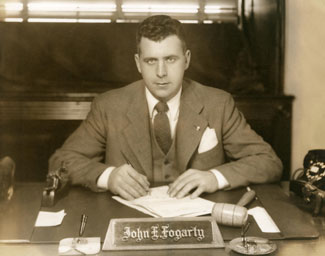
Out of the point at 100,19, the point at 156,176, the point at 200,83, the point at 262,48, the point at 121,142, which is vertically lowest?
the point at 156,176

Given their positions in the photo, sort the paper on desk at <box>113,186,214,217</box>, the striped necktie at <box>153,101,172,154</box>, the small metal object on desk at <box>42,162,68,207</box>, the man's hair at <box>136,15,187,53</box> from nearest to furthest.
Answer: the paper on desk at <box>113,186,214,217</box> → the small metal object on desk at <box>42,162,68,207</box> → the man's hair at <box>136,15,187,53</box> → the striped necktie at <box>153,101,172,154</box>

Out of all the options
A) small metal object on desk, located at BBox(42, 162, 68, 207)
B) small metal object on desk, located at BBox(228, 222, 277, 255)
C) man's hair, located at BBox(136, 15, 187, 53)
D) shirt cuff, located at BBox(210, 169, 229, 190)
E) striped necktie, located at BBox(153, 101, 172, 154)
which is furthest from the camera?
striped necktie, located at BBox(153, 101, 172, 154)

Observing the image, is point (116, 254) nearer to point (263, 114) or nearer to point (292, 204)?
point (292, 204)

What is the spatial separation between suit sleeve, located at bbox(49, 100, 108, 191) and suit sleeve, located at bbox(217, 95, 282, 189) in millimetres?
499

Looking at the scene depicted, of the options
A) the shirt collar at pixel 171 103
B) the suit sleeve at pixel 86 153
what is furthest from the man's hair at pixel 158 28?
the suit sleeve at pixel 86 153

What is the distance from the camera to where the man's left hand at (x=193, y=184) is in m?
1.58

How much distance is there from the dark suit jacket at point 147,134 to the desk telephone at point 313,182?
0.63 ft

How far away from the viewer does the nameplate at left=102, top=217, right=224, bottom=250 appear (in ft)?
3.87

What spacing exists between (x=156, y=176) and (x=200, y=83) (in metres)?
0.52

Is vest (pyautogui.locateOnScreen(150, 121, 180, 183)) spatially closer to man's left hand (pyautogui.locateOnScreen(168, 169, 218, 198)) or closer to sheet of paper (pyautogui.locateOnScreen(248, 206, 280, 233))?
man's left hand (pyautogui.locateOnScreen(168, 169, 218, 198))

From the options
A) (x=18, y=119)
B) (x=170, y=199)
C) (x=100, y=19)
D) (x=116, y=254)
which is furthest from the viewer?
(x=18, y=119)

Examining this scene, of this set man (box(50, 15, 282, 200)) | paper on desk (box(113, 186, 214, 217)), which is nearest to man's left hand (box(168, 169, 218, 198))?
paper on desk (box(113, 186, 214, 217))

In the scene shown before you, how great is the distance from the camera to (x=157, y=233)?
3.95 feet

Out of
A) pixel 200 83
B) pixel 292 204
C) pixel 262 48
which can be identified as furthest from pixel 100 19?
pixel 292 204
